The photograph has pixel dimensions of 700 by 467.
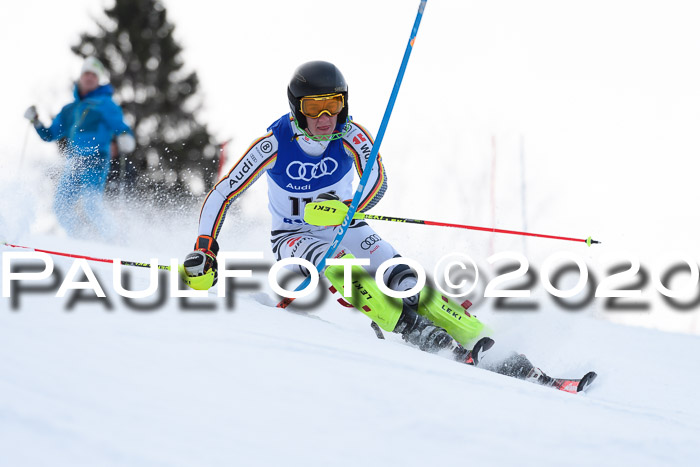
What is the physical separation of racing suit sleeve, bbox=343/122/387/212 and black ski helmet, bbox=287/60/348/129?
25 centimetres

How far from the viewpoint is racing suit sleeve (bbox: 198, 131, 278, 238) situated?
3.64 meters

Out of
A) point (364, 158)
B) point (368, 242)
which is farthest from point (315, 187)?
point (368, 242)

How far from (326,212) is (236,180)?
60cm

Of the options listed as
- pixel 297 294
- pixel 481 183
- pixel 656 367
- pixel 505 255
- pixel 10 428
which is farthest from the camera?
pixel 481 183

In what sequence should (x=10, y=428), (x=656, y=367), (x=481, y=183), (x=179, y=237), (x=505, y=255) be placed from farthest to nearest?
(x=481, y=183) → (x=179, y=237) → (x=656, y=367) → (x=505, y=255) → (x=10, y=428)

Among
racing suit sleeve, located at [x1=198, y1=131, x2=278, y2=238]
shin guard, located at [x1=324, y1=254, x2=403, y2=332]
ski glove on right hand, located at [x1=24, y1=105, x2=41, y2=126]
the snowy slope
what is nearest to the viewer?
the snowy slope

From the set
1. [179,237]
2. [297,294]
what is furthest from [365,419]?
[179,237]

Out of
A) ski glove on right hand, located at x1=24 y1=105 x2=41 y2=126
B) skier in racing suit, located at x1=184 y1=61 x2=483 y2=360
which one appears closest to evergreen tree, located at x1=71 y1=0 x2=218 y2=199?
ski glove on right hand, located at x1=24 y1=105 x2=41 y2=126

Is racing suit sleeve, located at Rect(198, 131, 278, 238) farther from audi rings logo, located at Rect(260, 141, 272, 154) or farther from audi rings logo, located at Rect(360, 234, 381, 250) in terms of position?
audi rings logo, located at Rect(360, 234, 381, 250)

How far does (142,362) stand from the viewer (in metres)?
1.81

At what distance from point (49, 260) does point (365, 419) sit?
83.6 inches

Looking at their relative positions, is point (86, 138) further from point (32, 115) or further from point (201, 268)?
point (201, 268)

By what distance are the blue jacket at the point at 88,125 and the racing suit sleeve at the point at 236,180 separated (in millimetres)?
3447

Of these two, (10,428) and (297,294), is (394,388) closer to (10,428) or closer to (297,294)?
(10,428)
